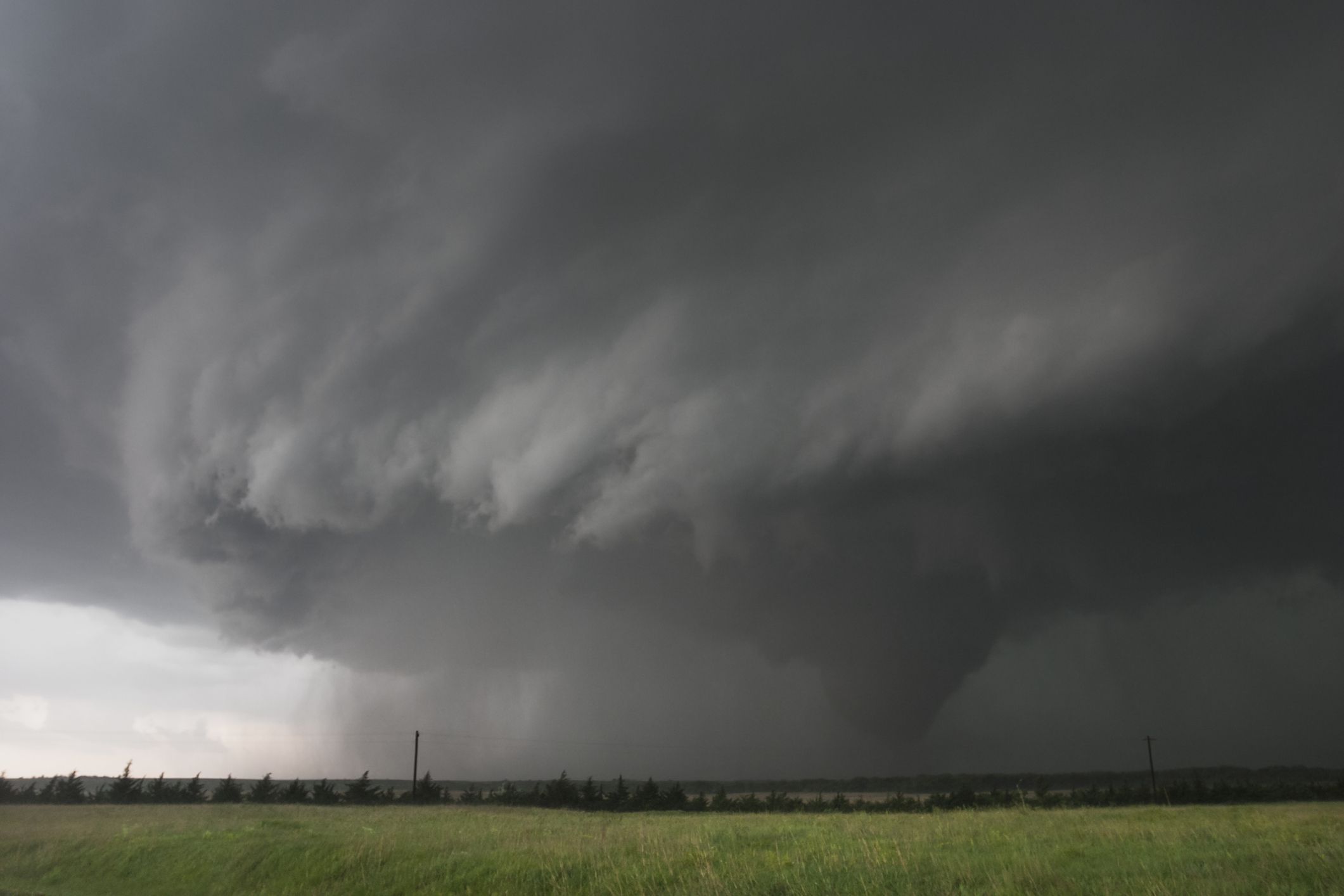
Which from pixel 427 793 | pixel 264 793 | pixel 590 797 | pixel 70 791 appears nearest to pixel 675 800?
pixel 590 797

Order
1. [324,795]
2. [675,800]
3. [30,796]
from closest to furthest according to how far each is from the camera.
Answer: [675,800] < [30,796] < [324,795]

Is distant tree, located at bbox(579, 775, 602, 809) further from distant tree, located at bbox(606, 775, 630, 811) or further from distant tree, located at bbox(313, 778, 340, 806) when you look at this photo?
distant tree, located at bbox(313, 778, 340, 806)

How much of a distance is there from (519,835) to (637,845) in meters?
8.02

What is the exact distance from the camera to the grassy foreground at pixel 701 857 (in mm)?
15445

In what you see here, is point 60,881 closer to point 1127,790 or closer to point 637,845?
point 637,845

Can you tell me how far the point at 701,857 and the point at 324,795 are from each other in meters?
77.7

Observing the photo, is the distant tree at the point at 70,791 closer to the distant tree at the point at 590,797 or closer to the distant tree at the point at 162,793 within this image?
the distant tree at the point at 162,793

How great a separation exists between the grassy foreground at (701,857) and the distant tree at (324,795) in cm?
4576

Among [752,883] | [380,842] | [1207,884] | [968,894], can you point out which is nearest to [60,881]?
[380,842]

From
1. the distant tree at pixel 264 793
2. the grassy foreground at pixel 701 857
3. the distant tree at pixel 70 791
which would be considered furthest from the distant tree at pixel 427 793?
the grassy foreground at pixel 701 857

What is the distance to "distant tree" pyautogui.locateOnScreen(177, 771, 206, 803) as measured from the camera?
267 feet

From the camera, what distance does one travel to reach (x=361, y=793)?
84.0 m

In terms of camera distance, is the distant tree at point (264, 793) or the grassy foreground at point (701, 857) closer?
the grassy foreground at point (701, 857)

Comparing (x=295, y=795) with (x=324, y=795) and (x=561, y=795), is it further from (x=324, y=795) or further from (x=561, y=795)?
(x=561, y=795)
